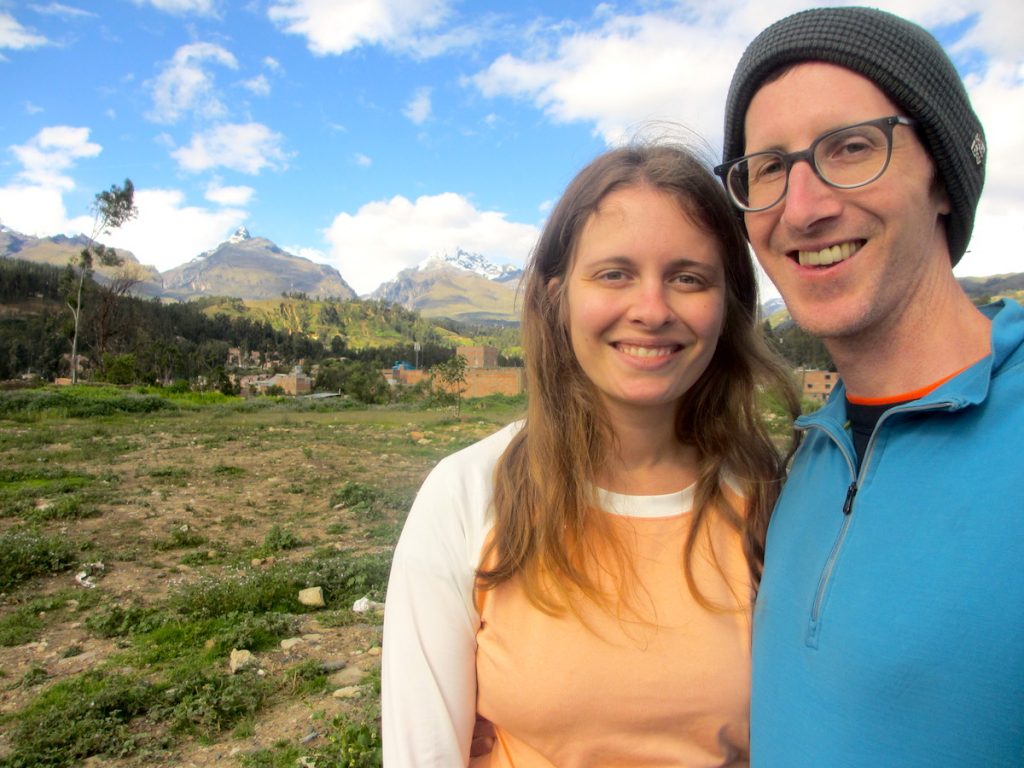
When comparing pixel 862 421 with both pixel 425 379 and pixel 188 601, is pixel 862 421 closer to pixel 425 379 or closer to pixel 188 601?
pixel 188 601

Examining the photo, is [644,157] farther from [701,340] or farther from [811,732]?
[811,732]

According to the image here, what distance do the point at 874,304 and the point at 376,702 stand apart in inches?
133

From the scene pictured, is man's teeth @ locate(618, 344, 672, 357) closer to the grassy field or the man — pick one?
the man

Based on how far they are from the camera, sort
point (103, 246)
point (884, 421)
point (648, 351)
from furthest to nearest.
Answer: point (103, 246) → point (648, 351) → point (884, 421)

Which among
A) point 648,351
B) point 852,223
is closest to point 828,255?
point 852,223

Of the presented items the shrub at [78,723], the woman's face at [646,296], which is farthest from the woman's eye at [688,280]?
the shrub at [78,723]

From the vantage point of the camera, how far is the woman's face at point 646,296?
1.53 meters

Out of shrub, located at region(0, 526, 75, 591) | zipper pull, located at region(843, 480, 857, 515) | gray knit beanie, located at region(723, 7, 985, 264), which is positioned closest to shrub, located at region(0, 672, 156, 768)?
shrub, located at region(0, 526, 75, 591)

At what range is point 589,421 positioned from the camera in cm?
173

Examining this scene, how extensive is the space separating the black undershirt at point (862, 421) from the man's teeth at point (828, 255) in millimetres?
286

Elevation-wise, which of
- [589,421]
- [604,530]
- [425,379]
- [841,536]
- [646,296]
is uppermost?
[646,296]

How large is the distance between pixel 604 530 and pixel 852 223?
0.86 metres

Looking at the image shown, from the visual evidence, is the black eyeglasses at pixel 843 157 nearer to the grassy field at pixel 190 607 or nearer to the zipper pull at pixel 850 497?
the zipper pull at pixel 850 497

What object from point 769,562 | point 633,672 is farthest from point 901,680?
point 633,672
